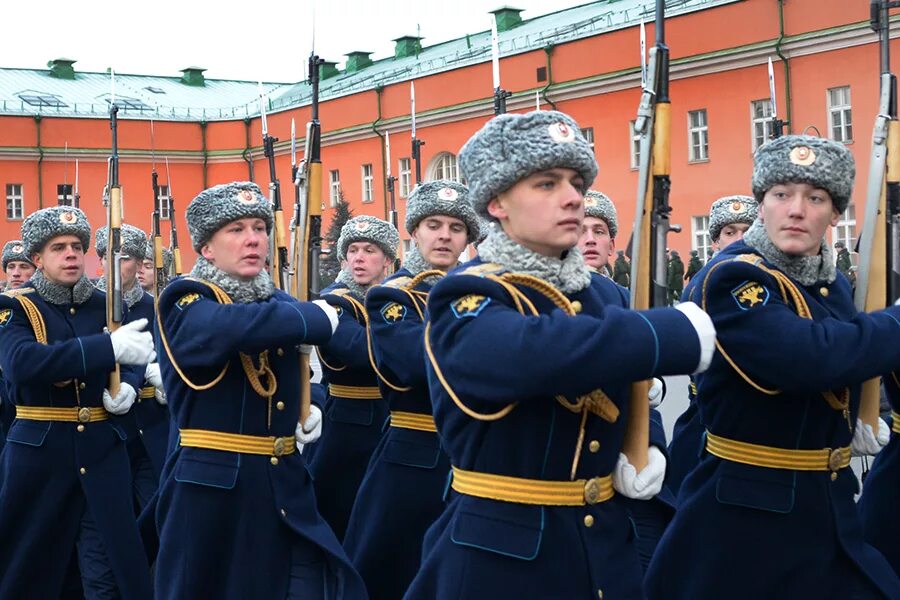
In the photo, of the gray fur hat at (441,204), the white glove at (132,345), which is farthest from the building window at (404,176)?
the white glove at (132,345)

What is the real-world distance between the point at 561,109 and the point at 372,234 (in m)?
26.7

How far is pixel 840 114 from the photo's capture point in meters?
28.6

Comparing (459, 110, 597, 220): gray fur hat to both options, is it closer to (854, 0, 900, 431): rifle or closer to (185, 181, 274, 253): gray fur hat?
(854, 0, 900, 431): rifle

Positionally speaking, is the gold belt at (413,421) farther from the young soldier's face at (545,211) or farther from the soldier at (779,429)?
the young soldier's face at (545,211)

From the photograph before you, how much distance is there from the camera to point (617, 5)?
3584 centimetres

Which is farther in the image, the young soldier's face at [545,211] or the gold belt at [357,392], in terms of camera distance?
the gold belt at [357,392]

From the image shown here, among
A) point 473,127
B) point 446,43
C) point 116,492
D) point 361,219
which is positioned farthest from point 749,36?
point 116,492

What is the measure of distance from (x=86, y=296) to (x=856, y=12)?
2386cm

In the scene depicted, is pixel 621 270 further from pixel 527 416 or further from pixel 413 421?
pixel 527 416

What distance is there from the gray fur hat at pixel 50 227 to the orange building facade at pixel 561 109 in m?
16.3

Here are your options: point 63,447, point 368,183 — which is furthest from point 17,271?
point 368,183

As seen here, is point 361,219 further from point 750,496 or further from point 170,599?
point 750,496

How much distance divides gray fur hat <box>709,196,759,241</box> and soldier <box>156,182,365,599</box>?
337cm

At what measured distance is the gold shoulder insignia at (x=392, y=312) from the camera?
6.07m
